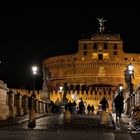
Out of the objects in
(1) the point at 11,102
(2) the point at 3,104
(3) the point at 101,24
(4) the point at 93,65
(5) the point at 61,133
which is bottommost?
(5) the point at 61,133

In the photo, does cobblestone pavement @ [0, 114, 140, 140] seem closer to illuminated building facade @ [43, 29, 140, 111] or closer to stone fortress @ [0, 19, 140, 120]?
stone fortress @ [0, 19, 140, 120]

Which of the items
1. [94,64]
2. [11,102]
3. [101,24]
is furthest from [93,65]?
[11,102]

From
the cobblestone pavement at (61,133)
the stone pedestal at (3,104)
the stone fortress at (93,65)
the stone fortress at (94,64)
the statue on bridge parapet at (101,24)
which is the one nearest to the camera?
the cobblestone pavement at (61,133)

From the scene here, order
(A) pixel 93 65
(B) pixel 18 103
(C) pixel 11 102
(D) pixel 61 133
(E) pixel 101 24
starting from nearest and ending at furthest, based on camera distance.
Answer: (D) pixel 61 133 → (C) pixel 11 102 → (B) pixel 18 103 → (A) pixel 93 65 → (E) pixel 101 24

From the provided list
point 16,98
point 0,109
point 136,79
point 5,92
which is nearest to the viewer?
point 0,109

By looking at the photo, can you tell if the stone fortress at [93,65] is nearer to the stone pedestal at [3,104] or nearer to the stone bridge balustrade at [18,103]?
the stone bridge balustrade at [18,103]

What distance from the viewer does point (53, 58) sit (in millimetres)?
114875

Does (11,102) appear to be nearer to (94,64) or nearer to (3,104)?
(3,104)

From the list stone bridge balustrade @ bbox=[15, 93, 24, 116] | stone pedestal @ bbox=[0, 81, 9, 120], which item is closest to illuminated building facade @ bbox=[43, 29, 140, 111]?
stone bridge balustrade @ bbox=[15, 93, 24, 116]

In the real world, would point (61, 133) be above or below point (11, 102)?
below

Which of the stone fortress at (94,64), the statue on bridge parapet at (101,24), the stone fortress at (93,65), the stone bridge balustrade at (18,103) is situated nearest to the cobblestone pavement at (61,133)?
the stone bridge balustrade at (18,103)

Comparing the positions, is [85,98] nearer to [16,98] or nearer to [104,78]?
[104,78]

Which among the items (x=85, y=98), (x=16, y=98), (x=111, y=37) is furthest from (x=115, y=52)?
(x=16, y=98)

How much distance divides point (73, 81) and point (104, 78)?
6.35 meters
